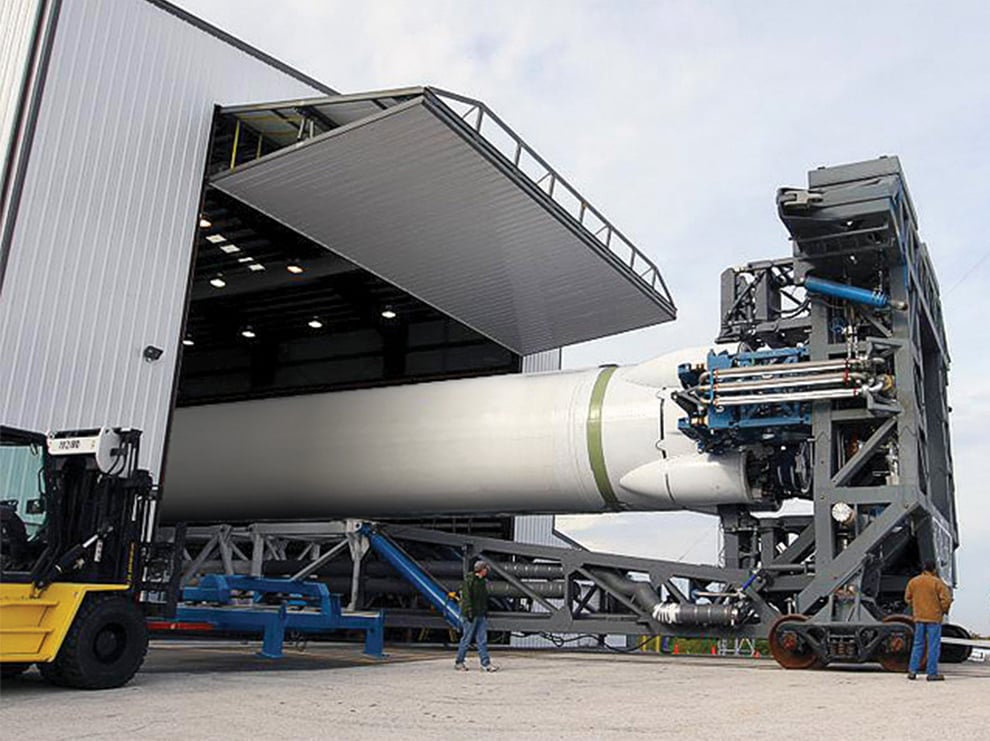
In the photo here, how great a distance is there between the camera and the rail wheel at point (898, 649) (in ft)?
30.6

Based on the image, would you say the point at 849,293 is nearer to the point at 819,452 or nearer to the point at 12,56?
the point at 819,452

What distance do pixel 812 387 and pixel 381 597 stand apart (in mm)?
7513

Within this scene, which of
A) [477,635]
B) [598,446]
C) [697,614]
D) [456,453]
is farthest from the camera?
Answer: [456,453]

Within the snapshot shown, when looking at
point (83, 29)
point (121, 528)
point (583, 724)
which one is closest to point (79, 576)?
point (121, 528)

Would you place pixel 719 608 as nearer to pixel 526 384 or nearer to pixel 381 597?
pixel 526 384

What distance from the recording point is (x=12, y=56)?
9.32 meters

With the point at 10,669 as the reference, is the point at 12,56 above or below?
above

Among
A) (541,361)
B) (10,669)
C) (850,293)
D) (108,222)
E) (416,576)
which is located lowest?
(10,669)

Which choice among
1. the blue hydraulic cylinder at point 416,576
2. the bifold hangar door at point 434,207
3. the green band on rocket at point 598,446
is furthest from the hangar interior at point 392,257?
the blue hydraulic cylinder at point 416,576

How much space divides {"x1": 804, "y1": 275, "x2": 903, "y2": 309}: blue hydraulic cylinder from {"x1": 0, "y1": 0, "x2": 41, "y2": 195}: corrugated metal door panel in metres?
8.29

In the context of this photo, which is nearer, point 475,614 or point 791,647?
point 791,647

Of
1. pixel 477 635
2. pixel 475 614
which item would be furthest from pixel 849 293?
pixel 477 635

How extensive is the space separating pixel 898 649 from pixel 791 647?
107 centimetres

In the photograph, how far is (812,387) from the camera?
1038cm
